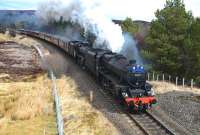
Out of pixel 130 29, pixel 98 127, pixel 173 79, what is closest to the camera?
pixel 98 127

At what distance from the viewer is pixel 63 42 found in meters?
54.9

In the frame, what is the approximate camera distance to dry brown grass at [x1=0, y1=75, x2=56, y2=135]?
18.9 metres

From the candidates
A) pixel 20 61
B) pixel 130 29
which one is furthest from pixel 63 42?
pixel 130 29

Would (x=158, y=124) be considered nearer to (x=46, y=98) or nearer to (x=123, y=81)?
(x=123, y=81)

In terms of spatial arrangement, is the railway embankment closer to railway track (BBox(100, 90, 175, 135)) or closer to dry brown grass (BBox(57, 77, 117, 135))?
dry brown grass (BBox(57, 77, 117, 135))

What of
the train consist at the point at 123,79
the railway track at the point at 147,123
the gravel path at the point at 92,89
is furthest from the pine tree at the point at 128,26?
the railway track at the point at 147,123

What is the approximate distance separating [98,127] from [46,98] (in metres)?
6.64

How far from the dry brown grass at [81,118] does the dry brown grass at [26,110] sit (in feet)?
2.80

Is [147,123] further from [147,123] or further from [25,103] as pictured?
[25,103]

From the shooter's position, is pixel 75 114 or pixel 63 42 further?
pixel 63 42

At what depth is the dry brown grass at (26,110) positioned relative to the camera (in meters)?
18.9

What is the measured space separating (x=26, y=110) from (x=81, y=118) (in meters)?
2.87

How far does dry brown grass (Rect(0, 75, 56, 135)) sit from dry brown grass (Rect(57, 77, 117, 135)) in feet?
2.80

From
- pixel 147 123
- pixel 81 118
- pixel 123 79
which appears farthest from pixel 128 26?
pixel 81 118
